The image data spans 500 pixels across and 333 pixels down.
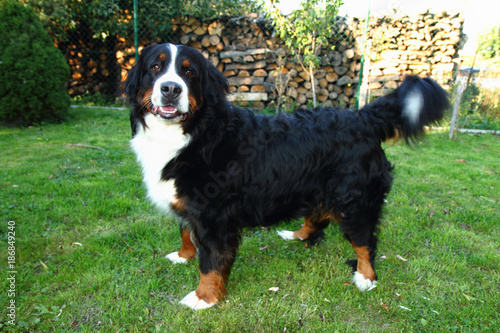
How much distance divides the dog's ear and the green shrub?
5382mm

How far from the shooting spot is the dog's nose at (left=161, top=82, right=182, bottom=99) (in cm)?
196

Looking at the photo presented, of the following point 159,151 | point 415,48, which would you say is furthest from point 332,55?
point 159,151

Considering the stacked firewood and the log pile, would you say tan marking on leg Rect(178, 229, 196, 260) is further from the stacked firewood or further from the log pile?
the log pile

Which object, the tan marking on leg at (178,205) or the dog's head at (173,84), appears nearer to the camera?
the dog's head at (173,84)

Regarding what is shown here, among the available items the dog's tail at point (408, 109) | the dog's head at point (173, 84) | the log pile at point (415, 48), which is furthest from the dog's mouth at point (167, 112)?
the log pile at point (415, 48)

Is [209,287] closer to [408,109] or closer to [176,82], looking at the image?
[176,82]

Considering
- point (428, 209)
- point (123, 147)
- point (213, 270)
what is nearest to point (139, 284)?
point (213, 270)

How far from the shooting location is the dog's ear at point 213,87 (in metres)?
2.24

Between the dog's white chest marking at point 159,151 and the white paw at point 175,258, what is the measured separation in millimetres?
504

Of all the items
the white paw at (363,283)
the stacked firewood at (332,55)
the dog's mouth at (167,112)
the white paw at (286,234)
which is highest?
the stacked firewood at (332,55)

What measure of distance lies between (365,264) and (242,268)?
932mm

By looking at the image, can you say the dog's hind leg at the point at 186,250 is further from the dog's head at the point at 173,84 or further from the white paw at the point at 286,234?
the dog's head at the point at 173,84

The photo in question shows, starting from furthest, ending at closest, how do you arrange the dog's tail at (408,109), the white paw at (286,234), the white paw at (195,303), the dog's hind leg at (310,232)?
the white paw at (286,234) < the dog's hind leg at (310,232) < the dog's tail at (408,109) < the white paw at (195,303)

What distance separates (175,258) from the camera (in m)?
2.55
